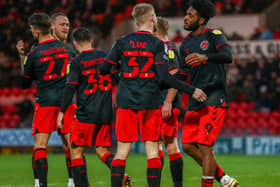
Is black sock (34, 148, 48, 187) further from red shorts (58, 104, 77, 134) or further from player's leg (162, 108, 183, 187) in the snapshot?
player's leg (162, 108, 183, 187)

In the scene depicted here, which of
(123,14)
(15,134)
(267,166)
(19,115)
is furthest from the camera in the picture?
(123,14)

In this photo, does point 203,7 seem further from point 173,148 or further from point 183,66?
point 173,148

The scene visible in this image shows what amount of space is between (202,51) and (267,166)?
21.9 feet

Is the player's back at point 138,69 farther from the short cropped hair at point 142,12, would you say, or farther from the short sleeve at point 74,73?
the short sleeve at point 74,73

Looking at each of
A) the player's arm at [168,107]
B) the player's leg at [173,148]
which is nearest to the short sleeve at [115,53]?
the player's arm at [168,107]

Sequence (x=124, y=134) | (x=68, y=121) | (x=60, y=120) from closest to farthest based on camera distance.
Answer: (x=124, y=134) → (x=60, y=120) → (x=68, y=121)

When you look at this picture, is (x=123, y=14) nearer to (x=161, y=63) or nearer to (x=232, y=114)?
(x=232, y=114)

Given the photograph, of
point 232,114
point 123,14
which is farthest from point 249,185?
point 123,14

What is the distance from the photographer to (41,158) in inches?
303

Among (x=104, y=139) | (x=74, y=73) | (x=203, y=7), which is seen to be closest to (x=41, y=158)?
(x=104, y=139)

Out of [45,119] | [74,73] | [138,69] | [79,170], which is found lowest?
[79,170]

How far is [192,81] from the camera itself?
23.7 ft

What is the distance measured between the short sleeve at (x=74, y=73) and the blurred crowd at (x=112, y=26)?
44.2 ft

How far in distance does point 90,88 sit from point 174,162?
1430 millimetres
